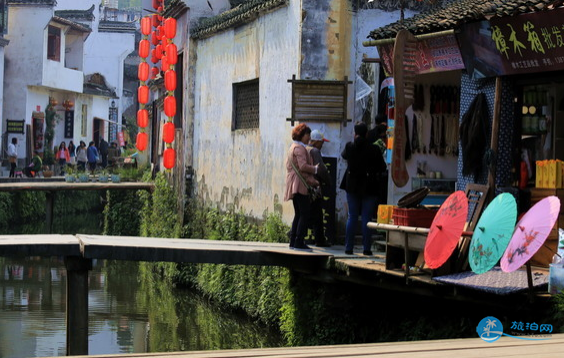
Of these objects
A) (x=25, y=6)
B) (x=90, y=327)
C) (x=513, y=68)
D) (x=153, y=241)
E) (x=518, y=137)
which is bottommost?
(x=90, y=327)

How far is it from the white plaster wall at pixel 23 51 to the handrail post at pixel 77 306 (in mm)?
27119

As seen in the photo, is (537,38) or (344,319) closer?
(537,38)

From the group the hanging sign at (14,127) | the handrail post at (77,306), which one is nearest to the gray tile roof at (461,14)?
the handrail post at (77,306)

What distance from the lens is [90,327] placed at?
15.9m

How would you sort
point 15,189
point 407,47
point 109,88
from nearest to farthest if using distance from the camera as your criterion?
point 407,47 → point 15,189 → point 109,88

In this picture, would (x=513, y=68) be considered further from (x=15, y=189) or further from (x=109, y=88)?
(x=109, y=88)

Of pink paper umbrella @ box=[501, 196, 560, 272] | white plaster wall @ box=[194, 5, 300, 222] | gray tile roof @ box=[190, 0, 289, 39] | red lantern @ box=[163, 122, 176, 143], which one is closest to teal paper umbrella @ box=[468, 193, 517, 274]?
pink paper umbrella @ box=[501, 196, 560, 272]

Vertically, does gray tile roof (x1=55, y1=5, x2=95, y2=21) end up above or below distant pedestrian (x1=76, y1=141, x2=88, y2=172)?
above

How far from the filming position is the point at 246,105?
17328 millimetres

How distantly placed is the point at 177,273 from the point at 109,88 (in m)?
31.9

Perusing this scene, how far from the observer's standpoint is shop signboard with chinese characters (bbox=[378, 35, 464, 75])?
1182 cm

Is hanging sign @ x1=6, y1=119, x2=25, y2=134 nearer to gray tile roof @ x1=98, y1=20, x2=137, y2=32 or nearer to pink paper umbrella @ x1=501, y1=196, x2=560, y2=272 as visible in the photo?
gray tile roof @ x1=98, y1=20, x2=137, y2=32

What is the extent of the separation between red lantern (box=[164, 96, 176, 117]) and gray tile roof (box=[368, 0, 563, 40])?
27.6 ft

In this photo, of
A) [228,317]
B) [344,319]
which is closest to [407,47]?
[344,319]
